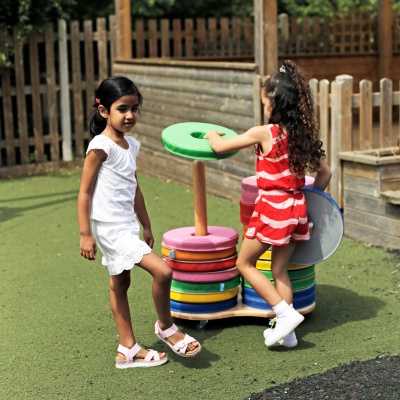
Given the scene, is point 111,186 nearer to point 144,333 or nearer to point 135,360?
point 135,360

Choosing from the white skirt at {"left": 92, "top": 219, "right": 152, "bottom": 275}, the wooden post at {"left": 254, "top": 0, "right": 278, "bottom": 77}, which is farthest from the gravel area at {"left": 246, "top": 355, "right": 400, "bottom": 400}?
the wooden post at {"left": 254, "top": 0, "right": 278, "bottom": 77}

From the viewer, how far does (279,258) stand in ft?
16.4

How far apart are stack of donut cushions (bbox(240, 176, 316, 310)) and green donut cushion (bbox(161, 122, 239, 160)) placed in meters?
0.32

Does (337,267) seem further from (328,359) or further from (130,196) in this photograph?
(130,196)

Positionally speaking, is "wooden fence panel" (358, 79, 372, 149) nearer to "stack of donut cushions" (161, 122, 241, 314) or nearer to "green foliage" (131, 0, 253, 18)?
"stack of donut cushions" (161, 122, 241, 314)

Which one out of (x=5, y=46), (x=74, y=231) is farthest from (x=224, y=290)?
(x=5, y=46)

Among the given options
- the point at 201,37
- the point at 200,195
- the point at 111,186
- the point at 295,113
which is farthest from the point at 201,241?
the point at 201,37

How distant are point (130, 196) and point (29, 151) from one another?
307 inches

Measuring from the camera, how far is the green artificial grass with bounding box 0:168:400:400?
441 cm

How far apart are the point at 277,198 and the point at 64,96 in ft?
24.8

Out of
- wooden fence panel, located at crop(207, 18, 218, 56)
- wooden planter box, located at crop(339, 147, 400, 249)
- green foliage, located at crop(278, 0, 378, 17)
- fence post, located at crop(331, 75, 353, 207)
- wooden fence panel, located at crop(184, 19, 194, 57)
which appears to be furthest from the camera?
green foliage, located at crop(278, 0, 378, 17)

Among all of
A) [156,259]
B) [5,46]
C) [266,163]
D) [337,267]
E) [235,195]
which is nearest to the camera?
[156,259]

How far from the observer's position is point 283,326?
4.76 m

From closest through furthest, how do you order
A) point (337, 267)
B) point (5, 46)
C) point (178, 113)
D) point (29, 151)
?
point (337, 267), point (178, 113), point (5, 46), point (29, 151)
